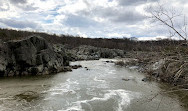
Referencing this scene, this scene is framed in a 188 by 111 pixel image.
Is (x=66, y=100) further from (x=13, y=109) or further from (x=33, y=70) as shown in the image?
(x=33, y=70)

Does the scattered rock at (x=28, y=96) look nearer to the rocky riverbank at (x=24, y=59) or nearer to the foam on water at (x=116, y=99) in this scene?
the foam on water at (x=116, y=99)

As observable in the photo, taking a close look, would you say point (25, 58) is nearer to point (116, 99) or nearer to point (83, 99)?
point (83, 99)

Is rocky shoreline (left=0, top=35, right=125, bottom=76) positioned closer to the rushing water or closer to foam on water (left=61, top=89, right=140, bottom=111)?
the rushing water

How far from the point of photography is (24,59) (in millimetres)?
24625


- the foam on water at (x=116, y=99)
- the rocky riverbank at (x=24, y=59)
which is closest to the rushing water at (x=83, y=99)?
the foam on water at (x=116, y=99)

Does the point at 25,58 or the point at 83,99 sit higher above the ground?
the point at 25,58

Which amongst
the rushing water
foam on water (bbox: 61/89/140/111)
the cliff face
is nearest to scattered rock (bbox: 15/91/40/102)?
the rushing water

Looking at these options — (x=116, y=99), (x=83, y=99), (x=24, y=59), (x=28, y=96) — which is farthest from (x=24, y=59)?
(x=116, y=99)

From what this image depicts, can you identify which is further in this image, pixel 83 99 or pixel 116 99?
pixel 116 99

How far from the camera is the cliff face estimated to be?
2354cm

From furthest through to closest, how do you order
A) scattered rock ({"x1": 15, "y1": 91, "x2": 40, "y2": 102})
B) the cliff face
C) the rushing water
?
the cliff face < scattered rock ({"x1": 15, "y1": 91, "x2": 40, "y2": 102}) < the rushing water

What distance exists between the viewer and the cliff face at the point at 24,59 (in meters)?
23.5

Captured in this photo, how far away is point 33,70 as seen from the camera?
81.5 ft

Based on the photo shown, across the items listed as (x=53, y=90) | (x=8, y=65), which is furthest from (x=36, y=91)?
(x=8, y=65)
